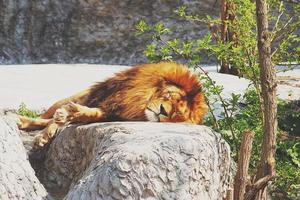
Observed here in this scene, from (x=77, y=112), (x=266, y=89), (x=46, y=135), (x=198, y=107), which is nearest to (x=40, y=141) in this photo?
(x=46, y=135)

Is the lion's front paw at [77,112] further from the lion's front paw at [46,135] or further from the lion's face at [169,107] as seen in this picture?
the lion's face at [169,107]

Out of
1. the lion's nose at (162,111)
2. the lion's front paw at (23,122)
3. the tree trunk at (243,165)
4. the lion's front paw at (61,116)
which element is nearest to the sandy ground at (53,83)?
the lion's front paw at (23,122)

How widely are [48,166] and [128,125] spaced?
112 cm

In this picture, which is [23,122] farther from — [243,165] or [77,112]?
[243,165]

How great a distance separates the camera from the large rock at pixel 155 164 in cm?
371

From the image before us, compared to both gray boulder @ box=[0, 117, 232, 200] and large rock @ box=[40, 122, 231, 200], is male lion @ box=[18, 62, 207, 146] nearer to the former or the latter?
gray boulder @ box=[0, 117, 232, 200]

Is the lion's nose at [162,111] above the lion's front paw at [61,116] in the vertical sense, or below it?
above

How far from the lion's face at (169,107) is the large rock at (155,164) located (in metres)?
0.32

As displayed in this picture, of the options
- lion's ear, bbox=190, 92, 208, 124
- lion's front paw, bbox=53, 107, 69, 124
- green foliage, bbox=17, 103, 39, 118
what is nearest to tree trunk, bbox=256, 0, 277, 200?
lion's ear, bbox=190, 92, 208, 124

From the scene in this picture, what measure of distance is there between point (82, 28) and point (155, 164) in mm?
10114

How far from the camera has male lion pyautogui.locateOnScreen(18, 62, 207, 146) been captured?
15.9ft

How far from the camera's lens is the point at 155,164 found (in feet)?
12.4

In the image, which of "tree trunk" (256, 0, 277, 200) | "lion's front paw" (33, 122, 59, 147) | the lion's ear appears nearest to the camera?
"tree trunk" (256, 0, 277, 200)

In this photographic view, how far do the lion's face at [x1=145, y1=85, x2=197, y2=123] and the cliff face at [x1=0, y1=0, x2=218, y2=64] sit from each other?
832 cm
